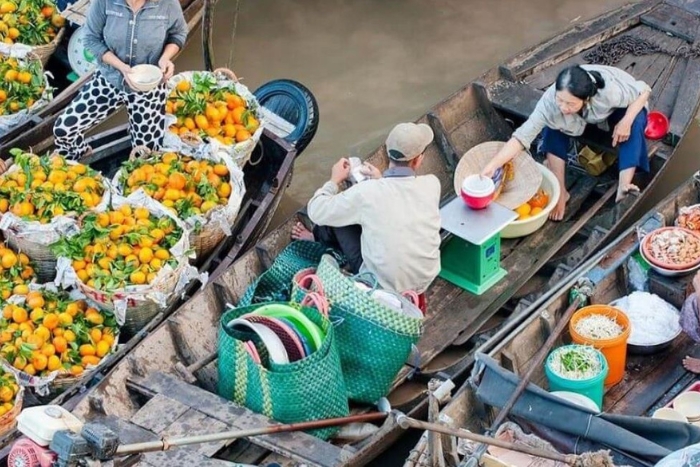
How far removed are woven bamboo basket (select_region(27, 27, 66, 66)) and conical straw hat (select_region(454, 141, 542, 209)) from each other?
293 centimetres

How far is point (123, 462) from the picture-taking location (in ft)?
16.4

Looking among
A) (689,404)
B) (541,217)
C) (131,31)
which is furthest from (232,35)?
(689,404)

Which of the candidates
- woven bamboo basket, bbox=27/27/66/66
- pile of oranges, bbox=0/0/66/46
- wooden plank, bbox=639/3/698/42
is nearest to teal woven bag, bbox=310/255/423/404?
woven bamboo basket, bbox=27/27/66/66

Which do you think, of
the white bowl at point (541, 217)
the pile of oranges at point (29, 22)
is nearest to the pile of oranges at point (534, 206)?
the white bowl at point (541, 217)

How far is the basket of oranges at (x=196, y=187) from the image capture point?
674cm

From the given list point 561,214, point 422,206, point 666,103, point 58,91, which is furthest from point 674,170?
point 58,91

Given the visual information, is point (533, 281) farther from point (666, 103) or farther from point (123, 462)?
point (123, 462)

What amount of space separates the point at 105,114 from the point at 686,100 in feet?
11.5

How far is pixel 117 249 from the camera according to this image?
6406 mm

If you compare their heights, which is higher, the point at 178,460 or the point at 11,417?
the point at 178,460

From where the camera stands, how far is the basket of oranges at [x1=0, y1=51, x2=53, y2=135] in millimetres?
7750

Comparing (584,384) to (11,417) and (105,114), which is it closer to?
(11,417)

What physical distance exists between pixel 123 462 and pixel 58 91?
Result: 421 centimetres

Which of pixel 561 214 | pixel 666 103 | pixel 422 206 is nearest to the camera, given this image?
pixel 422 206
